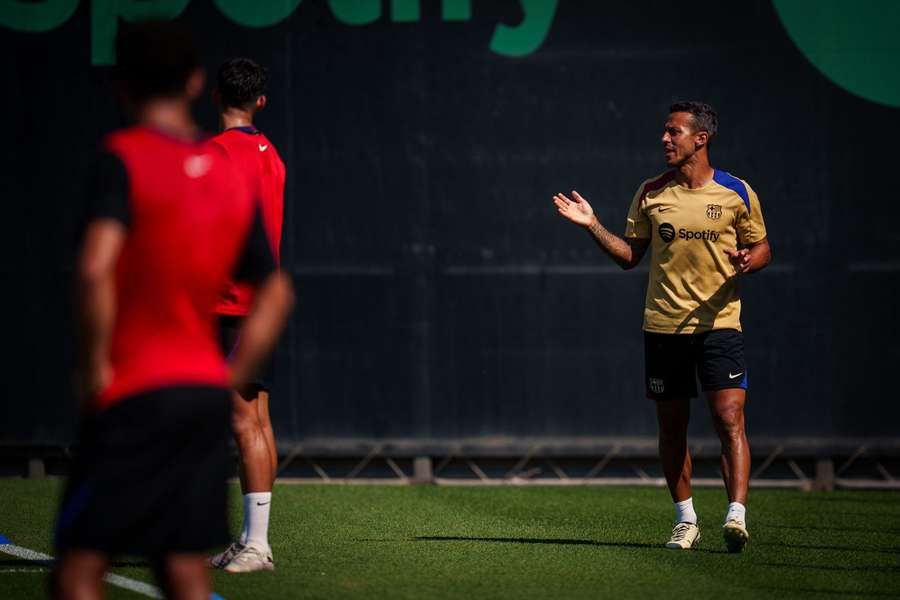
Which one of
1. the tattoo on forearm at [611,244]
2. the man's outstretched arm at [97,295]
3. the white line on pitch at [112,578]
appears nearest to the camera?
the man's outstretched arm at [97,295]

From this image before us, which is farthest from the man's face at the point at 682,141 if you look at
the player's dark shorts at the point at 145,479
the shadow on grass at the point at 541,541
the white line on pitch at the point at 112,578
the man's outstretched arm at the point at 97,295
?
the man's outstretched arm at the point at 97,295

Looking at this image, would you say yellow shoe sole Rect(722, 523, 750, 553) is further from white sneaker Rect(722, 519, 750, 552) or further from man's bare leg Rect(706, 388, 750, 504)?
man's bare leg Rect(706, 388, 750, 504)

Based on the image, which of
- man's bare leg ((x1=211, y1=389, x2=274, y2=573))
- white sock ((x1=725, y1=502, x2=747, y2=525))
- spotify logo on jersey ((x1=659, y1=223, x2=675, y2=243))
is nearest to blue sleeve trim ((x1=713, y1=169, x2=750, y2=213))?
spotify logo on jersey ((x1=659, y1=223, x2=675, y2=243))

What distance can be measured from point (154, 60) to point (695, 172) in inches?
160

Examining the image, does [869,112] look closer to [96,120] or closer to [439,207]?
[439,207]

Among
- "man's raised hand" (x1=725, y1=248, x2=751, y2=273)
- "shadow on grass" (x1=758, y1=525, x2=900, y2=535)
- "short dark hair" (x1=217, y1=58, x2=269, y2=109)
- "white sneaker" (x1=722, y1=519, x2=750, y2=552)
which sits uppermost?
"short dark hair" (x1=217, y1=58, x2=269, y2=109)

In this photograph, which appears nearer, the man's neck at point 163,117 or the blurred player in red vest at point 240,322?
the man's neck at point 163,117

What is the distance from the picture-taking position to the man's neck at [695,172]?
22.2 feet

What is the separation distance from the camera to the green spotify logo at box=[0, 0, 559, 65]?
911 cm

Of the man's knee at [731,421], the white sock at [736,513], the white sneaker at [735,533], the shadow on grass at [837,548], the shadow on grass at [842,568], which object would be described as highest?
the man's knee at [731,421]

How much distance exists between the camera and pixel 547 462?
30.4 feet

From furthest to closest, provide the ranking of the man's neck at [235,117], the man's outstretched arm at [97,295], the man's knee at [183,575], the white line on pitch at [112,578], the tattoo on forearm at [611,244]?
the tattoo on forearm at [611,244] < the man's neck at [235,117] < the white line on pitch at [112,578] < the man's knee at [183,575] < the man's outstretched arm at [97,295]

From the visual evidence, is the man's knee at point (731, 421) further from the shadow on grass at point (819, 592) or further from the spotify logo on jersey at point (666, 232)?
the shadow on grass at point (819, 592)

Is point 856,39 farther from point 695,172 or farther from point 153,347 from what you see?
point 153,347
